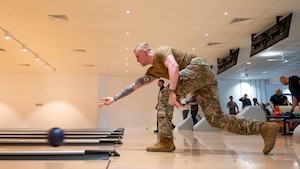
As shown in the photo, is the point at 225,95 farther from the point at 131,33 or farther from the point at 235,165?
the point at 235,165

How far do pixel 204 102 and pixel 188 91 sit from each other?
0.84 ft

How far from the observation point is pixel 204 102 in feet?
8.45

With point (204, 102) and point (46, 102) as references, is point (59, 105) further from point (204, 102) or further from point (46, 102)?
point (204, 102)

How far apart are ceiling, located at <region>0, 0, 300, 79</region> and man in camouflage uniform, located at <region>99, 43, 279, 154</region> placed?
312cm

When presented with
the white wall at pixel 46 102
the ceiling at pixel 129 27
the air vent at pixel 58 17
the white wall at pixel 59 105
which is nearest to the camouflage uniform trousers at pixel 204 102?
the ceiling at pixel 129 27

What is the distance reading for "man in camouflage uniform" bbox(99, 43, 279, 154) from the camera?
232 centimetres

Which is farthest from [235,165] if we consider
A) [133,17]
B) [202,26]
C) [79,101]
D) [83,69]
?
[79,101]

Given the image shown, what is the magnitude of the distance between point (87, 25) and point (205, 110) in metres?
4.97

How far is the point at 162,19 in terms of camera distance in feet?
20.7

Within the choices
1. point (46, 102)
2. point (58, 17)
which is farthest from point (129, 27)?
point (46, 102)

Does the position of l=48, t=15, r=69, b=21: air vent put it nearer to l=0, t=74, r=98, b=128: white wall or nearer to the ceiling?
the ceiling

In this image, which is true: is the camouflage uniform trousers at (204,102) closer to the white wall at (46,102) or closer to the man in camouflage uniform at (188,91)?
the man in camouflage uniform at (188,91)

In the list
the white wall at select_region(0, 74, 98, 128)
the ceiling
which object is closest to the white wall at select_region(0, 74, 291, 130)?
the white wall at select_region(0, 74, 98, 128)

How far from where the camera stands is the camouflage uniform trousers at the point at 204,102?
7.82ft
